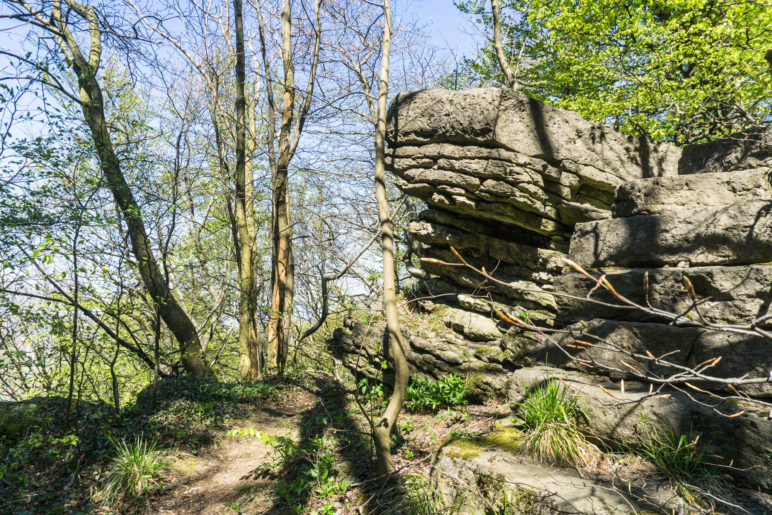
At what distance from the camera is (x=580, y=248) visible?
454cm

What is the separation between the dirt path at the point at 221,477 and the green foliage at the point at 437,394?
169 cm

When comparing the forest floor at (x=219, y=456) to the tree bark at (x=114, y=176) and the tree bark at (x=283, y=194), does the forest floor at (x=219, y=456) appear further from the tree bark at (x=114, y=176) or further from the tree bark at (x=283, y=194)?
the tree bark at (x=283, y=194)

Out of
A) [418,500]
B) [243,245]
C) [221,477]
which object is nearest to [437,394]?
[418,500]

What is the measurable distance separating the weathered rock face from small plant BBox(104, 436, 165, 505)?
2478 mm

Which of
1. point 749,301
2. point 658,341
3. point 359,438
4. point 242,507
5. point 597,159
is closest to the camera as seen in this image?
point 749,301

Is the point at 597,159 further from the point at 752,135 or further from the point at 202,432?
the point at 202,432

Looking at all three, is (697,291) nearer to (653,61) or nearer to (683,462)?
(683,462)

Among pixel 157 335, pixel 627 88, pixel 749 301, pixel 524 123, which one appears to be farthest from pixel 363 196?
pixel 749 301

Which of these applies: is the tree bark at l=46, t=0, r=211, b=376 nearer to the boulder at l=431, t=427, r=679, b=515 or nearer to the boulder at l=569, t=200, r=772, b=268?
the boulder at l=431, t=427, r=679, b=515

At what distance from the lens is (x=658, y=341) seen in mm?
3580

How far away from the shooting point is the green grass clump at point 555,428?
3217 millimetres

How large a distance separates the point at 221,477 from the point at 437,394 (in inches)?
108

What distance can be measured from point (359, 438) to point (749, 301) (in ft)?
13.4

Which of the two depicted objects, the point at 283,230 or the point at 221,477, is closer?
the point at 221,477
